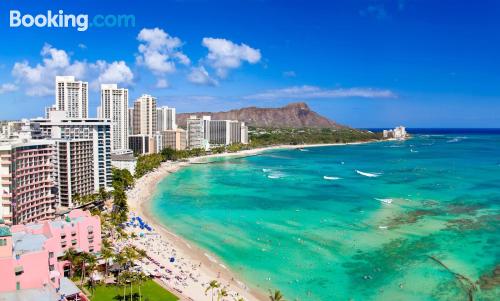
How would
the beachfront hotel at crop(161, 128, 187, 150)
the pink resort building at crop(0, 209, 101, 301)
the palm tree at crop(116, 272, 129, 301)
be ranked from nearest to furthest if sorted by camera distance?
the pink resort building at crop(0, 209, 101, 301)
the palm tree at crop(116, 272, 129, 301)
the beachfront hotel at crop(161, 128, 187, 150)

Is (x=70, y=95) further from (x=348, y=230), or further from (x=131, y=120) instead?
(x=348, y=230)

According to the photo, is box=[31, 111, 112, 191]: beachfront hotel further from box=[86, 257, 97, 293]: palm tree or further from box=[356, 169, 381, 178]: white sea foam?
box=[356, 169, 381, 178]: white sea foam

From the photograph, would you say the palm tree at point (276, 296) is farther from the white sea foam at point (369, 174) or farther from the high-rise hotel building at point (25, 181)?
the white sea foam at point (369, 174)

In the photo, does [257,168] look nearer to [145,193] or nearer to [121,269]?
[145,193]

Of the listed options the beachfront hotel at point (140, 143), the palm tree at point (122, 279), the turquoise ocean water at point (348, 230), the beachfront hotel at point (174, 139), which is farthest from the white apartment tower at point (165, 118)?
the palm tree at point (122, 279)

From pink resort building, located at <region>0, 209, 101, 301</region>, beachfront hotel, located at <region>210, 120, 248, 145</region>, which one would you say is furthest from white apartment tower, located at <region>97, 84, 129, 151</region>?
pink resort building, located at <region>0, 209, 101, 301</region>

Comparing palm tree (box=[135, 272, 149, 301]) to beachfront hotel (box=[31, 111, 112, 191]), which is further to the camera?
beachfront hotel (box=[31, 111, 112, 191])

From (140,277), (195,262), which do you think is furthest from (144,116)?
(140,277)

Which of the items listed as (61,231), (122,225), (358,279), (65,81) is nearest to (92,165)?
(122,225)
